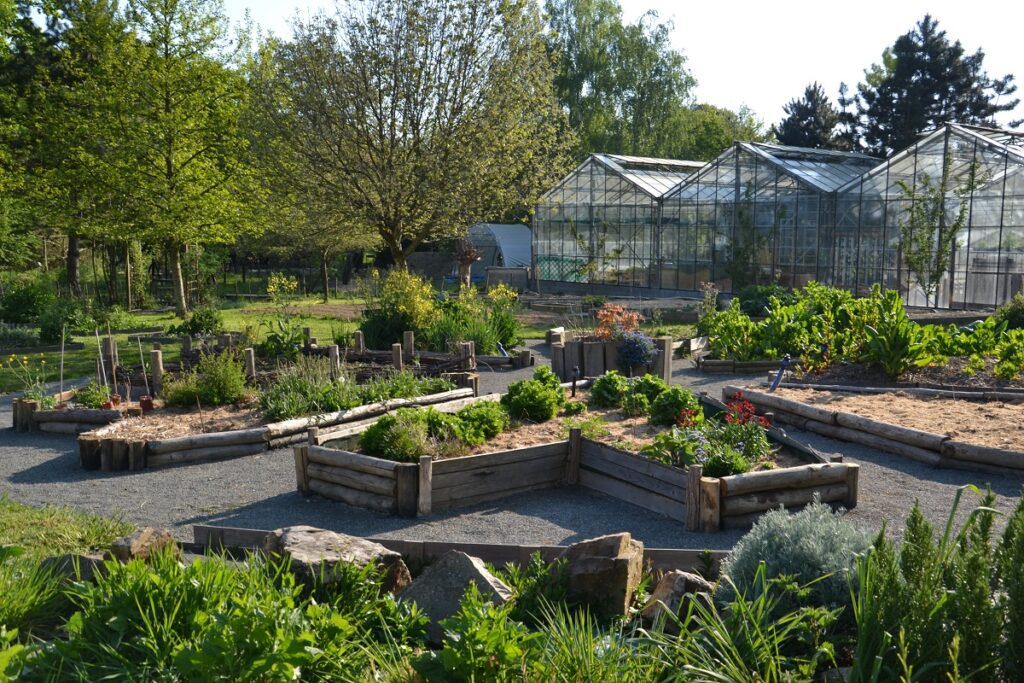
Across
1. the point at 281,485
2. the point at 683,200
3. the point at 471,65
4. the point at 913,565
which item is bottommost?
the point at 281,485

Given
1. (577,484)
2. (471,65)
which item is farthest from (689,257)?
(577,484)

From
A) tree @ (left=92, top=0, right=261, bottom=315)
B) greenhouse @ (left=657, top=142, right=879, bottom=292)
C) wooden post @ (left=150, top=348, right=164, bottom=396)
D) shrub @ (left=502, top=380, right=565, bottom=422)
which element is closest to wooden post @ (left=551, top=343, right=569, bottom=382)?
shrub @ (left=502, top=380, right=565, bottom=422)

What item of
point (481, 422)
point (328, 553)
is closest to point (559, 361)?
point (481, 422)

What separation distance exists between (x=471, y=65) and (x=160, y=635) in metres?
15.7

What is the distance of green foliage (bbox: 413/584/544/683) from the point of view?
3.26m

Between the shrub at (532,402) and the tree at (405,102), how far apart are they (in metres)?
9.75

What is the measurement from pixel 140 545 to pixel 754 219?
71.6 feet

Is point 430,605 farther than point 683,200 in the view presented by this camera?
No

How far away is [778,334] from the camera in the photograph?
41.4 ft

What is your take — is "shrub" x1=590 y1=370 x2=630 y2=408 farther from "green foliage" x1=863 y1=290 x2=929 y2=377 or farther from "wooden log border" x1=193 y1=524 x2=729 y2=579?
"wooden log border" x1=193 y1=524 x2=729 y2=579

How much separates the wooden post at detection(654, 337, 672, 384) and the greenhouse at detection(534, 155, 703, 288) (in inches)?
610

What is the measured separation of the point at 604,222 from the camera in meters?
28.2

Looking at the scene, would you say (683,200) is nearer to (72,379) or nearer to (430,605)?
→ (72,379)

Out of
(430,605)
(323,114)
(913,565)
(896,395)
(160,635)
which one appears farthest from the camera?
(323,114)
